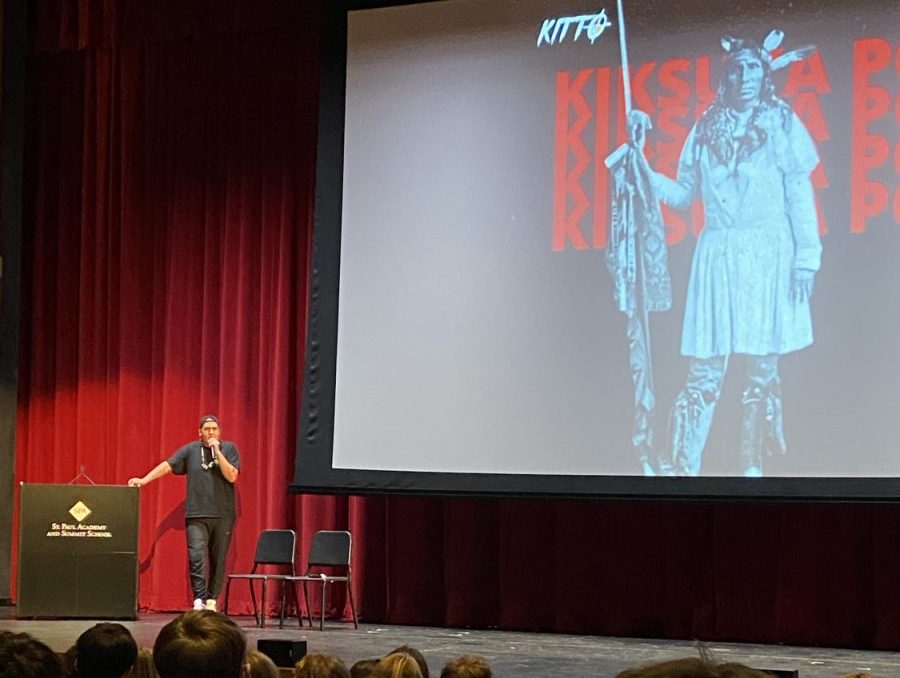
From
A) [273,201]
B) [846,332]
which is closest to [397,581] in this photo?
[273,201]

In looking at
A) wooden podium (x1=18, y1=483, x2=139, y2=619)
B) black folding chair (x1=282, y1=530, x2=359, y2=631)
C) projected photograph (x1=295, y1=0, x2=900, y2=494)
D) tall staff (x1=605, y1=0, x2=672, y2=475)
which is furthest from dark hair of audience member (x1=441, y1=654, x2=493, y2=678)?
wooden podium (x1=18, y1=483, x2=139, y2=619)

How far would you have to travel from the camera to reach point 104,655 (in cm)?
219

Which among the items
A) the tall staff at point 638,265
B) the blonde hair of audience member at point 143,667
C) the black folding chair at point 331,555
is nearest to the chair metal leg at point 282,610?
the black folding chair at point 331,555

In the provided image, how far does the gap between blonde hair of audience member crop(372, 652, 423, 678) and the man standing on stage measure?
6139mm

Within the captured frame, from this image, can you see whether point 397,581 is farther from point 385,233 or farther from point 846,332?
point 846,332

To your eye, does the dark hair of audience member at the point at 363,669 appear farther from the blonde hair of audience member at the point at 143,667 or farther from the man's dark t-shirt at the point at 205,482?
the man's dark t-shirt at the point at 205,482

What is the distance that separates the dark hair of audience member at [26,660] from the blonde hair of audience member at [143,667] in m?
0.32

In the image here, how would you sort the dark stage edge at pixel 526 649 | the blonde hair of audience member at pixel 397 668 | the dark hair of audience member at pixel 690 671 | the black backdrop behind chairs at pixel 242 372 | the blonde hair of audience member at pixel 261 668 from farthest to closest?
the black backdrop behind chairs at pixel 242 372, the dark stage edge at pixel 526 649, the blonde hair of audience member at pixel 397 668, the blonde hair of audience member at pixel 261 668, the dark hair of audience member at pixel 690 671

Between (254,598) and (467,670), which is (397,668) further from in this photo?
(254,598)

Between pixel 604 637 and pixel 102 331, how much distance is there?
4062 mm

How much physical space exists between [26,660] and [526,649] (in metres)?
5.25

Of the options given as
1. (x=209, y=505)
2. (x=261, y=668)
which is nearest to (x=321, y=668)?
(x=261, y=668)

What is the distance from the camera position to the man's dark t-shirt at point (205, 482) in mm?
8375

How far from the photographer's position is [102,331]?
9.45m
